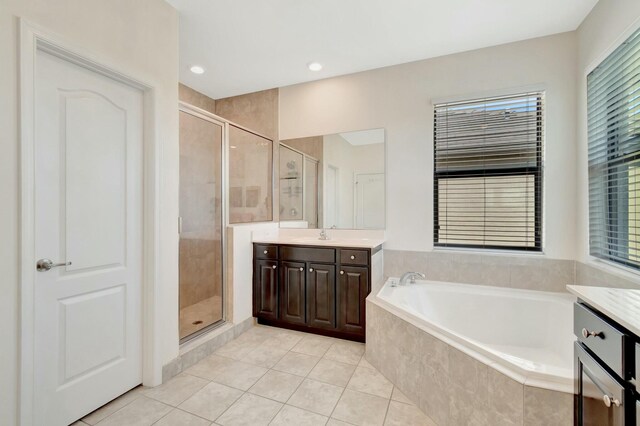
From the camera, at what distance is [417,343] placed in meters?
1.80

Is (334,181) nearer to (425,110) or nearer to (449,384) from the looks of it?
(425,110)

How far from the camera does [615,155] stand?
1.90 metres

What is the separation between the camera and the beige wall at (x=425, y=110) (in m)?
2.41

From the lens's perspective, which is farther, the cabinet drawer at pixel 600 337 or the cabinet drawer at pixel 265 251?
the cabinet drawer at pixel 265 251

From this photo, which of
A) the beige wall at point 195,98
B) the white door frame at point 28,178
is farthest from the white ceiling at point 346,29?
the white door frame at point 28,178

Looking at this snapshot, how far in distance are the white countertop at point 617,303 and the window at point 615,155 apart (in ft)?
3.09

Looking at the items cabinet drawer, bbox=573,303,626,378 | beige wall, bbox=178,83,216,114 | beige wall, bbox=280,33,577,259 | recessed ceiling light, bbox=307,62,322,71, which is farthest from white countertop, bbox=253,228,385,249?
beige wall, bbox=178,83,216,114

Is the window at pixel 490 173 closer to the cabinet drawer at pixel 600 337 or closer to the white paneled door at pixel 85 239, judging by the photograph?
the cabinet drawer at pixel 600 337

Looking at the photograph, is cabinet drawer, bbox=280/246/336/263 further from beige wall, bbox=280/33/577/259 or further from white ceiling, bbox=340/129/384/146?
white ceiling, bbox=340/129/384/146

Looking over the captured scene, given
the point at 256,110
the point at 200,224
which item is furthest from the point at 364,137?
the point at 200,224

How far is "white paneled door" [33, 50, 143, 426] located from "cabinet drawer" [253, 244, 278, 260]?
1.18m

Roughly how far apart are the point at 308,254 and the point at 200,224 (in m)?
1.02

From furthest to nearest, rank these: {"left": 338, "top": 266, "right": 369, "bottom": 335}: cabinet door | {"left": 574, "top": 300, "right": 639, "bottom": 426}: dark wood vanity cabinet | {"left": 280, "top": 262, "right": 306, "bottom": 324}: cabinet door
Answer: {"left": 280, "top": 262, "right": 306, "bottom": 324}: cabinet door → {"left": 338, "top": 266, "right": 369, "bottom": 335}: cabinet door → {"left": 574, "top": 300, "right": 639, "bottom": 426}: dark wood vanity cabinet

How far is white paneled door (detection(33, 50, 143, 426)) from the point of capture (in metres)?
1.45
